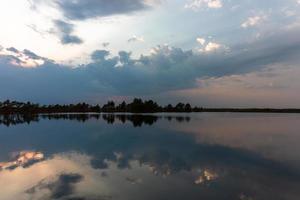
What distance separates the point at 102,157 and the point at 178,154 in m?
6.53

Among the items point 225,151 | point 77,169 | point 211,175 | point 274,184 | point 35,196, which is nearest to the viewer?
point 35,196

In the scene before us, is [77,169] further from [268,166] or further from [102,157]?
[268,166]

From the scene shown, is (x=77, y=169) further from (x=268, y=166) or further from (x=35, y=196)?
(x=268, y=166)

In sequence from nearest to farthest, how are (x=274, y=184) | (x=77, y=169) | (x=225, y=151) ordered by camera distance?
(x=274, y=184)
(x=77, y=169)
(x=225, y=151)

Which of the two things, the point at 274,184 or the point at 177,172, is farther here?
the point at 177,172

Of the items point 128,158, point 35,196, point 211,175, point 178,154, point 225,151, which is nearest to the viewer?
point 35,196

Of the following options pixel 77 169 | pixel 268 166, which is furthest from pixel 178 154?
pixel 77 169

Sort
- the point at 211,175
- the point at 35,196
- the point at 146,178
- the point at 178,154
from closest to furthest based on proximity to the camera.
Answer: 1. the point at 35,196
2. the point at 146,178
3. the point at 211,175
4. the point at 178,154

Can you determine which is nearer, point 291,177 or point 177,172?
point 291,177

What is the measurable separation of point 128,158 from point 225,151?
9706mm

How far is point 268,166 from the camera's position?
22719 mm

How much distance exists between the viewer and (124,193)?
595 inches

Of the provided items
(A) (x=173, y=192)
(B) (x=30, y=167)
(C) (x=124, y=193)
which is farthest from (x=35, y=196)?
(B) (x=30, y=167)

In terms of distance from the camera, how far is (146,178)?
18.5 meters
